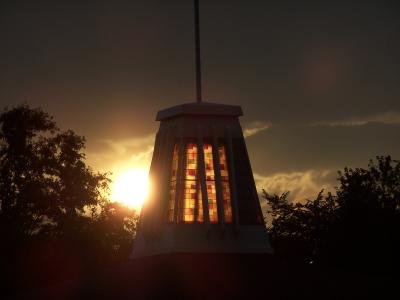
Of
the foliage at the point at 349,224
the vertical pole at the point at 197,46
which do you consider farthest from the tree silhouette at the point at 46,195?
the vertical pole at the point at 197,46

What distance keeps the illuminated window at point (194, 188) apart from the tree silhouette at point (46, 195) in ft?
77.0

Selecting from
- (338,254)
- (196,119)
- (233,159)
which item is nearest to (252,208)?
(233,159)

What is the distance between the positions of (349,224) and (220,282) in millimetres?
21171

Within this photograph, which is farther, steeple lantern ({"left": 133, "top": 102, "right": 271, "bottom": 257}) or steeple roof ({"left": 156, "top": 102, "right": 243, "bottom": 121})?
steeple roof ({"left": 156, "top": 102, "right": 243, "bottom": 121})

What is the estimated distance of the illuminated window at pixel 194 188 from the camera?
27781 mm

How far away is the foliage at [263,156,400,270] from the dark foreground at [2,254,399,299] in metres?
13.9

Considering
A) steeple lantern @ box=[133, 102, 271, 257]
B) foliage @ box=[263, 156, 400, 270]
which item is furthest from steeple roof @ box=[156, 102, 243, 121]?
foliage @ box=[263, 156, 400, 270]

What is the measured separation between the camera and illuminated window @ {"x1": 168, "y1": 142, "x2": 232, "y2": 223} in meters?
27.8

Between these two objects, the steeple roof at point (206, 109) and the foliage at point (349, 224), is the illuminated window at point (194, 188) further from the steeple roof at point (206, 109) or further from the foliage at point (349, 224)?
the foliage at point (349, 224)

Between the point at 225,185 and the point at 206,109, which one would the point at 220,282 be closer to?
the point at 225,185

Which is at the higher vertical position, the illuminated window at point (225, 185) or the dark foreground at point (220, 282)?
the illuminated window at point (225, 185)

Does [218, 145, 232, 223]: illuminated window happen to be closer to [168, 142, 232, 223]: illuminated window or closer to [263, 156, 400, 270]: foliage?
[168, 142, 232, 223]: illuminated window

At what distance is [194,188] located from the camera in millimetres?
28062

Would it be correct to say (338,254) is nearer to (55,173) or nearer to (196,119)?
(196,119)
